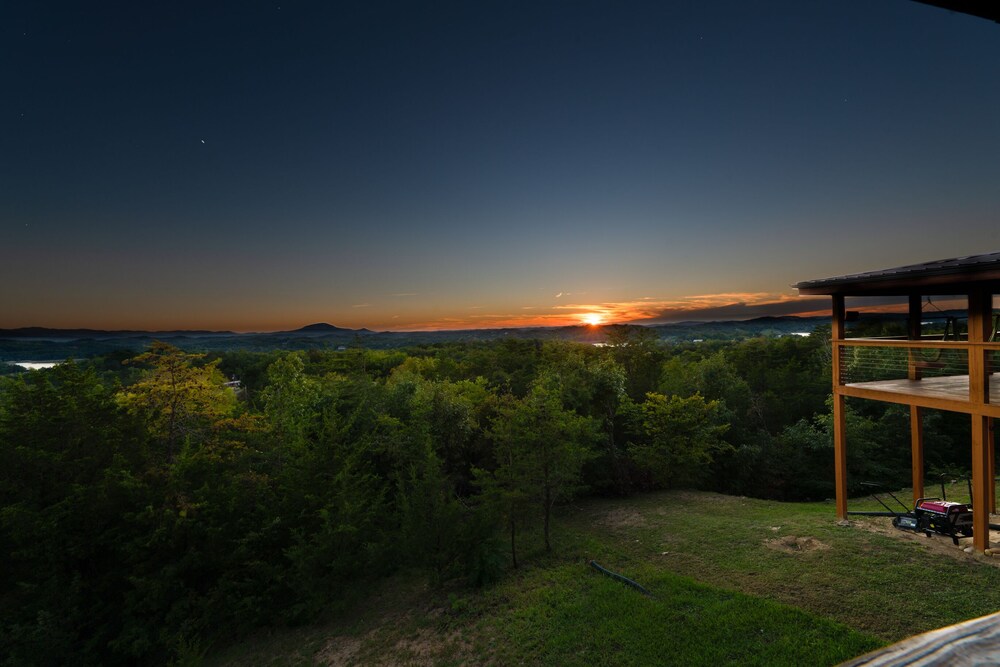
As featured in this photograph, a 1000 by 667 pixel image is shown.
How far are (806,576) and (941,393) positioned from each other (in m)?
4.25

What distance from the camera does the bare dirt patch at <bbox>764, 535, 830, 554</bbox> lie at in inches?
366

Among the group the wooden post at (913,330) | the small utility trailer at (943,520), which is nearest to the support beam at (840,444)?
the small utility trailer at (943,520)

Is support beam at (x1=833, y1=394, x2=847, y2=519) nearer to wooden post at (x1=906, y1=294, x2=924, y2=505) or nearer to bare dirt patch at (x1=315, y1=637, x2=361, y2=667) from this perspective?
wooden post at (x1=906, y1=294, x2=924, y2=505)

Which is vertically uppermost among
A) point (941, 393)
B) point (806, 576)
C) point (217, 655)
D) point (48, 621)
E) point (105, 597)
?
point (941, 393)

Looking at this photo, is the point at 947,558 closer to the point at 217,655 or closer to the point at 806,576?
the point at 806,576

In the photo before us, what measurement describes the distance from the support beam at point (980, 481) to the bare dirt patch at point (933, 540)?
0.23 meters

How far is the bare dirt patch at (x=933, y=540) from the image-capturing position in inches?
316

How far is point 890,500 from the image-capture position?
14.8 m

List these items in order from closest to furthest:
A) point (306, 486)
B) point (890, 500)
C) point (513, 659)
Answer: point (513, 659) → point (306, 486) → point (890, 500)

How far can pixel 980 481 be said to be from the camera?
25.7ft

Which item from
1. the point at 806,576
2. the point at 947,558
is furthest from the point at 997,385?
the point at 806,576

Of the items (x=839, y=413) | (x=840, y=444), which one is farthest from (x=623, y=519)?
(x=839, y=413)

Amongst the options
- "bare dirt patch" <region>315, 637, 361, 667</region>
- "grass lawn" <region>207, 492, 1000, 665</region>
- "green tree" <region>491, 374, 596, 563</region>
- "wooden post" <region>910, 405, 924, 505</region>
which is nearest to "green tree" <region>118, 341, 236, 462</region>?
"grass lawn" <region>207, 492, 1000, 665</region>

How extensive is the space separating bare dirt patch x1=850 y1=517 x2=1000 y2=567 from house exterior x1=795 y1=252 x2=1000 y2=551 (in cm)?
29
